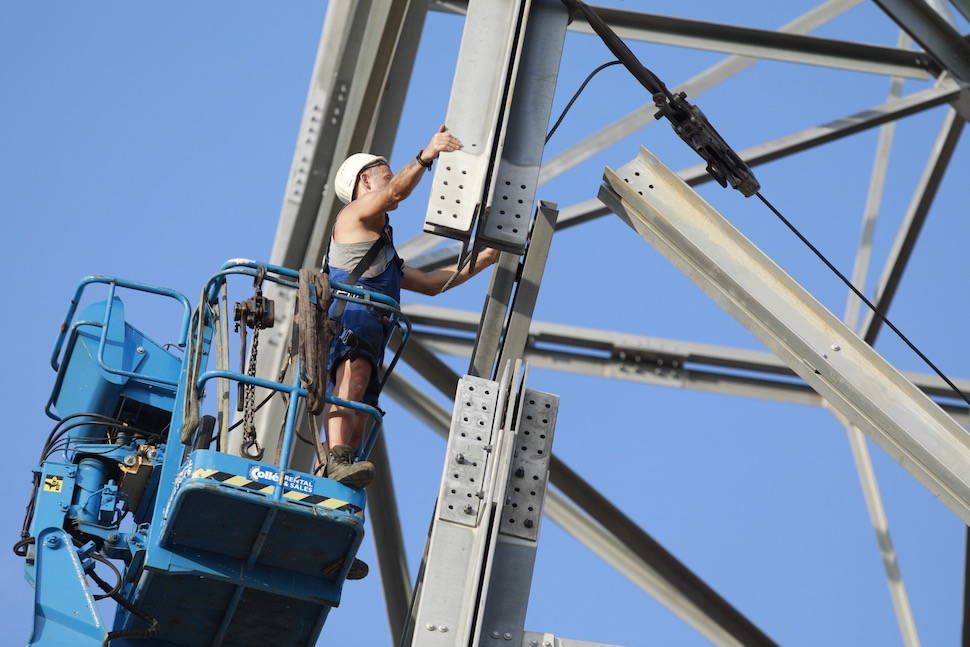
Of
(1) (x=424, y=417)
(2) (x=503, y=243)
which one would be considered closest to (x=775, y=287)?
(2) (x=503, y=243)

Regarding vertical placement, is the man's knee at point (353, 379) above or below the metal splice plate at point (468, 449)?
above

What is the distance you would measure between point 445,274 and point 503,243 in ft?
4.68

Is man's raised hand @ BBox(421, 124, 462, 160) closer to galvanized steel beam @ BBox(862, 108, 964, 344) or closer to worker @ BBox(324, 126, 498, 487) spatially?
worker @ BBox(324, 126, 498, 487)

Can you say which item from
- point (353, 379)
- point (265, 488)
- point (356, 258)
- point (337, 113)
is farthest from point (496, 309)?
point (337, 113)

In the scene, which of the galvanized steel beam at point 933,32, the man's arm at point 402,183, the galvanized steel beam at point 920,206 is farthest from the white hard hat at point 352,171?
the galvanized steel beam at point 920,206

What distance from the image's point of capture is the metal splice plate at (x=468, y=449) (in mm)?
9125

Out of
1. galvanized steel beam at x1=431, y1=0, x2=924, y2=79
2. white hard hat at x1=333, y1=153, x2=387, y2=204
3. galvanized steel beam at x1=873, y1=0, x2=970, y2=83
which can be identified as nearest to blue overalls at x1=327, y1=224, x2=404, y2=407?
white hard hat at x1=333, y1=153, x2=387, y2=204

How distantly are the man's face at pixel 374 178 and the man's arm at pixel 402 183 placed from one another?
36cm

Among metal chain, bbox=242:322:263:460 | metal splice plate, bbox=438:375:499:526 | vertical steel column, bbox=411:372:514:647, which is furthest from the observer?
metal chain, bbox=242:322:263:460

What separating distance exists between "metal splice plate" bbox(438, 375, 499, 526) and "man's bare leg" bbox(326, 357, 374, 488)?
48 centimetres

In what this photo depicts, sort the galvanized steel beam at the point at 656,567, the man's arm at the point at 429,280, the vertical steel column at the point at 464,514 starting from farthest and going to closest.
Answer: the galvanized steel beam at the point at 656,567 → the man's arm at the point at 429,280 → the vertical steel column at the point at 464,514

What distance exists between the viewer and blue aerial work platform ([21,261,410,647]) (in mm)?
9289

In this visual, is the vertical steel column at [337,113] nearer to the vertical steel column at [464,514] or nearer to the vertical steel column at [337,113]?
the vertical steel column at [337,113]

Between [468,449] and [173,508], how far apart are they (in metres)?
1.58
